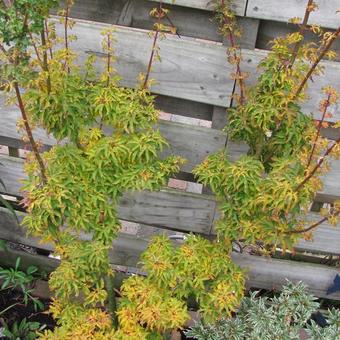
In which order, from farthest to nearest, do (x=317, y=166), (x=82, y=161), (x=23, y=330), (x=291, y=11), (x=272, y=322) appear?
(x=23, y=330), (x=272, y=322), (x=291, y=11), (x=82, y=161), (x=317, y=166)

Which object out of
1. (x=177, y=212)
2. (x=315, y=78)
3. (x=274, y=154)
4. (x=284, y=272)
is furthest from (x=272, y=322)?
(x=315, y=78)

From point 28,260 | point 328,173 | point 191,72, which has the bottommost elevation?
point 28,260

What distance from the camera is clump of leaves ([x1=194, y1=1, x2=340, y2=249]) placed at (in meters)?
Answer: 1.62

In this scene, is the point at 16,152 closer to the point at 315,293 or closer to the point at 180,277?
the point at 180,277

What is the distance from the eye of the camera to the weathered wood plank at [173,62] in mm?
1975

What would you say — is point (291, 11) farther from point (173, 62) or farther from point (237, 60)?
point (173, 62)

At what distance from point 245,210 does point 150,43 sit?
0.77 meters

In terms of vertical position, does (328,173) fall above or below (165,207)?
above

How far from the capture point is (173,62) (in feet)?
6.61

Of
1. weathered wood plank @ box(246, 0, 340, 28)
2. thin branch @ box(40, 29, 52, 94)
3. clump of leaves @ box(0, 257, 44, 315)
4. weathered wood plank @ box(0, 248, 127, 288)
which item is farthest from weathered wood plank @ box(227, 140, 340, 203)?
clump of leaves @ box(0, 257, 44, 315)

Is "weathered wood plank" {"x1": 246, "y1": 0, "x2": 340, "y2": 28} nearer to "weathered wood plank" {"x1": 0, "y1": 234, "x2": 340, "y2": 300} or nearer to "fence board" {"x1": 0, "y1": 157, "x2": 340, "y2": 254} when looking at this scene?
"fence board" {"x1": 0, "y1": 157, "x2": 340, "y2": 254}

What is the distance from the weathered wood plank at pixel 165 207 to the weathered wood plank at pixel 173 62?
532 millimetres

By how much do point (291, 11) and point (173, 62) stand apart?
50 cm

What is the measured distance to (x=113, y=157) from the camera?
168cm
